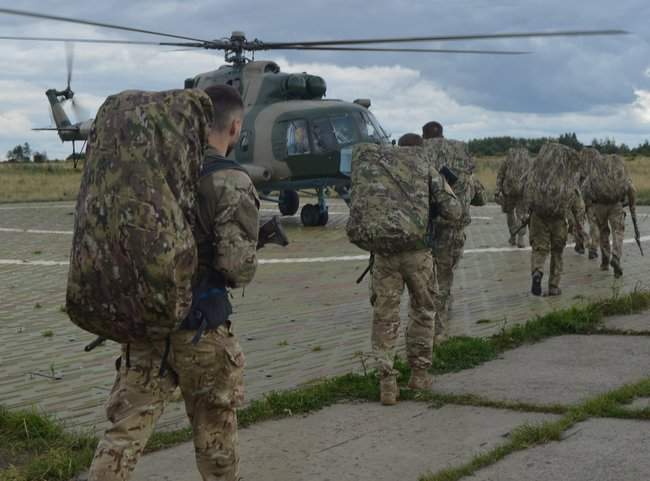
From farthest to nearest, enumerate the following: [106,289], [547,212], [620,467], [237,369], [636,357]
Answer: [547,212]
[636,357]
[620,467]
[237,369]
[106,289]

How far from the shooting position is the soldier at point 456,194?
30.6ft

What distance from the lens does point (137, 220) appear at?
3.71 metres

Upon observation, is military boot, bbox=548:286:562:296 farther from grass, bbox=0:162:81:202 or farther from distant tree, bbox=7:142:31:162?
distant tree, bbox=7:142:31:162

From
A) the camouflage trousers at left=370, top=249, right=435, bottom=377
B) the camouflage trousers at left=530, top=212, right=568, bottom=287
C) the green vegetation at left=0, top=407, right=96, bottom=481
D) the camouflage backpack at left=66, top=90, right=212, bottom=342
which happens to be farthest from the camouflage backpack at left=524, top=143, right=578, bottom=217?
the camouflage backpack at left=66, top=90, right=212, bottom=342

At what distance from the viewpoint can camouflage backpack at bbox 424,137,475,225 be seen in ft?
32.1

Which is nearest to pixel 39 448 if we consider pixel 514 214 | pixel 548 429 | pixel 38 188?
pixel 548 429

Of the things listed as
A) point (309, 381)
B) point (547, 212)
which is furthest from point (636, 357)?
point (547, 212)

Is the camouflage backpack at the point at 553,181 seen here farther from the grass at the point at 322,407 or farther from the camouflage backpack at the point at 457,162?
the grass at the point at 322,407

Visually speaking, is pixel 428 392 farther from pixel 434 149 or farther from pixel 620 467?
pixel 434 149

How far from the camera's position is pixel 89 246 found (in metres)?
3.78

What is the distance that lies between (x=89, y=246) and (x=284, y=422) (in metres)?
2.68

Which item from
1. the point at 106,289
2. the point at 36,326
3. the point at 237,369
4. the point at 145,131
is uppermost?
the point at 145,131

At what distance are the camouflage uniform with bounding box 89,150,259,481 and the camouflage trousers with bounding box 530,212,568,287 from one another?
26.4 feet

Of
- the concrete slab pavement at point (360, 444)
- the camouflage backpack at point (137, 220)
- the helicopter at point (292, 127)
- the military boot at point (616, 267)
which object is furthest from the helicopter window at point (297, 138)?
the camouflage backpack at point (137, 220)
